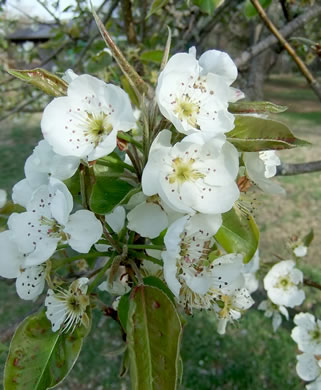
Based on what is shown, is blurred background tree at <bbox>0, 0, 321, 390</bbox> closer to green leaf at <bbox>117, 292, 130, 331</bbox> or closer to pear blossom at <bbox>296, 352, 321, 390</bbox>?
pear blossom at <bbox>296, 352, 321, 390</bbox>

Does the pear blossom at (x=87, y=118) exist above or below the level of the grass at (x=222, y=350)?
above

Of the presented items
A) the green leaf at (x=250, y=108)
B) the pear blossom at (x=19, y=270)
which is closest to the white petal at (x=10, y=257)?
the pear blossom at (x=19, y=270)

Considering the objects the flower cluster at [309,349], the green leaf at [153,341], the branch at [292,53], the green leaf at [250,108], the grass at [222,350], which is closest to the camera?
the green leaf at [153,341]

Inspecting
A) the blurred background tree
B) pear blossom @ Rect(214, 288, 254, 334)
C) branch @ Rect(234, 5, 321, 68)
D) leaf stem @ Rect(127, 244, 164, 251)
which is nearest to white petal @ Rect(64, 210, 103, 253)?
leaf stem @ Rect(127, 244, 164, 251)

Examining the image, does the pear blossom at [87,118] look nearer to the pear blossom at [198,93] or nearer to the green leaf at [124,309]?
the pear blossom at [198,93]

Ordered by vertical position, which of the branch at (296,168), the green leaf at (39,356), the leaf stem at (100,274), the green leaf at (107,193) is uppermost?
the green leaf at (107,193)

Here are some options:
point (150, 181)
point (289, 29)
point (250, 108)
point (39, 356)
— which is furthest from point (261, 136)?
point (289, 29)

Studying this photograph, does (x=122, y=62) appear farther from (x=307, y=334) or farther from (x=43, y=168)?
(x=307, y=334)

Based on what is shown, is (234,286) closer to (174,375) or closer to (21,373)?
(174,375)
